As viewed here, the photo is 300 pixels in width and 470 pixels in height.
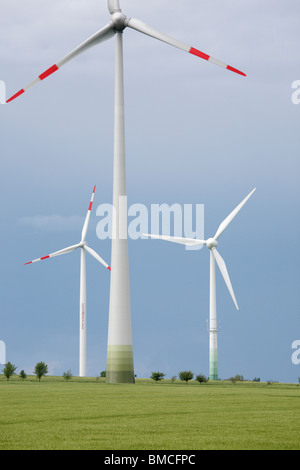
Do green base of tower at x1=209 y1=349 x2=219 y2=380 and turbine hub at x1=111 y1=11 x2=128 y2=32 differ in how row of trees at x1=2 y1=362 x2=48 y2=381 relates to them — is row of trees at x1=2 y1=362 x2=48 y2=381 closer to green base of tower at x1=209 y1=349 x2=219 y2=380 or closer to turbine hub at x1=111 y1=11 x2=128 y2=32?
green base of tower at x1=209 y1=349 x2=219 y2=380

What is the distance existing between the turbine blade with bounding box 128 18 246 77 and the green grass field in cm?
3114

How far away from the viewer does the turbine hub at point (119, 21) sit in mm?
68250

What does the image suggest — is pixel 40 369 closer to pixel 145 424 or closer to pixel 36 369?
pixel 36 369

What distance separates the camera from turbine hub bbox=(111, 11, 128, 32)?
68.2 metres

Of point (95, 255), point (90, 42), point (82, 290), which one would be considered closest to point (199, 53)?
point (90, 42)

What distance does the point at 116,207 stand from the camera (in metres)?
63.9

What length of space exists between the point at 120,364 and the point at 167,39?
32483 millimetres

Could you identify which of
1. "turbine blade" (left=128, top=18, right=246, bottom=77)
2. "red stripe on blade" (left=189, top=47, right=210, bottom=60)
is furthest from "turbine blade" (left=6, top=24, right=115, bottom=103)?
"red stripe on blade" (left=189, top=47, right=210, bottom=60)

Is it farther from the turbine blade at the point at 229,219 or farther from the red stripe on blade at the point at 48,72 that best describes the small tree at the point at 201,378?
the red stripe on blade at the point at 48,72

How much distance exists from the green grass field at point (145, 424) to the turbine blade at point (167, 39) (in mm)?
31137

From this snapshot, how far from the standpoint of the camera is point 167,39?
2581 inches
